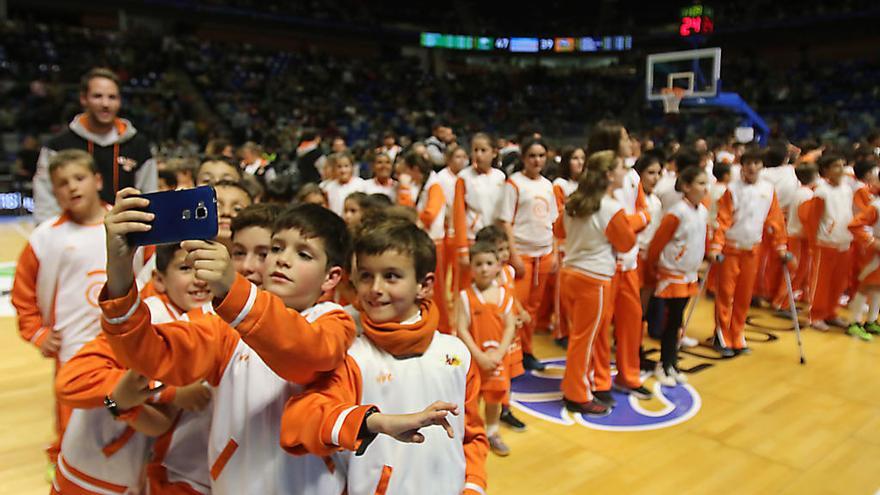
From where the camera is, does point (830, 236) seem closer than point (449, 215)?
No

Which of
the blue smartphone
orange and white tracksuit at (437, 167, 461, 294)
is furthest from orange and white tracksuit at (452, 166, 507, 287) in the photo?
the blue smartphone

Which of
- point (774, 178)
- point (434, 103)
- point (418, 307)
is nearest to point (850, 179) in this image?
point (774, 178)


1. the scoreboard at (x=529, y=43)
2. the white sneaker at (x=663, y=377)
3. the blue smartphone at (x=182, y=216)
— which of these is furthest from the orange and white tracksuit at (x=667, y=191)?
the scoreboard at (x=529, y=43)

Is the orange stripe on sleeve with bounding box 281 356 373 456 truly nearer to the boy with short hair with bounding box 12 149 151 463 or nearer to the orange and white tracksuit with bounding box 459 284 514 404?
the boy with short hair with bounding box 12 149 151 463

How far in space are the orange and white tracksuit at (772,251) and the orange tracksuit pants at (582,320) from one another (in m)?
3.49

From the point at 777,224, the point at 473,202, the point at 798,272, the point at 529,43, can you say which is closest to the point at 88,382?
the point at 473,202

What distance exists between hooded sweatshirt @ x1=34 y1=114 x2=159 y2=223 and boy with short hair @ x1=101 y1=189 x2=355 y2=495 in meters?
2.25

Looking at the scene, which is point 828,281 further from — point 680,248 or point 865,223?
point 680,248

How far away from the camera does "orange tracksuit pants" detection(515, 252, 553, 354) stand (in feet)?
14.8

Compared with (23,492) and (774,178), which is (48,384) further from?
(774,178)

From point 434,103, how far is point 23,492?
21579mm

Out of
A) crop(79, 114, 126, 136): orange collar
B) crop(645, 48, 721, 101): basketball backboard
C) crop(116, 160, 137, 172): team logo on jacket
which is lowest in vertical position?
crop(116, 160, 137, 172): team logo on jacket

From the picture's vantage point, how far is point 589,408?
3771mm

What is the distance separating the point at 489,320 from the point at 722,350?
279cm
